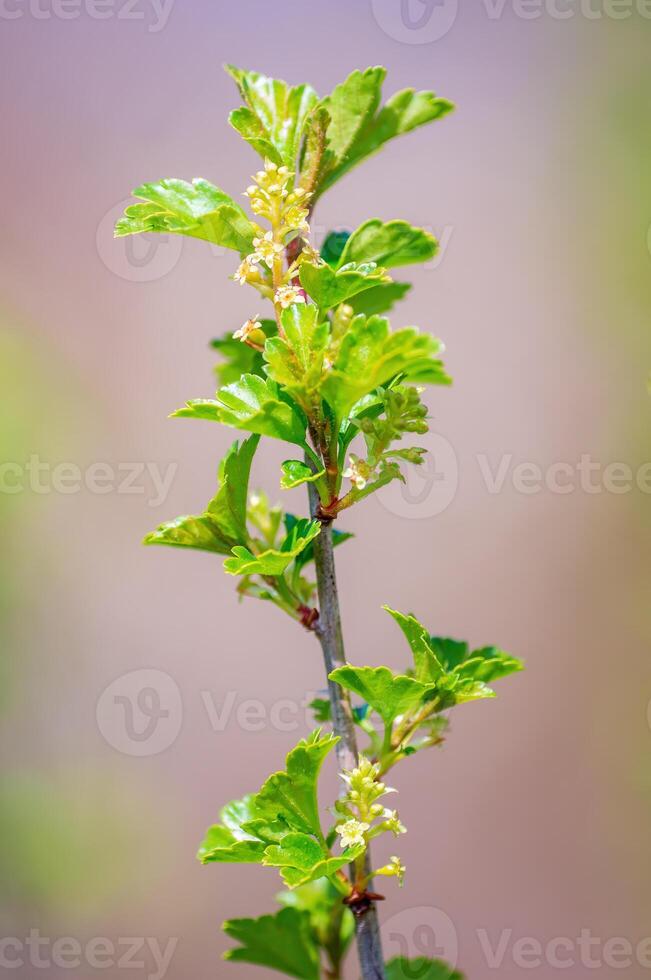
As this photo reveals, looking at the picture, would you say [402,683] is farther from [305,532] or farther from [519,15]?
[519,15]

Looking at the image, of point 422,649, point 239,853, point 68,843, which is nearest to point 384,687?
point 422,649

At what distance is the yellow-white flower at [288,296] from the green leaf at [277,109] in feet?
0.38

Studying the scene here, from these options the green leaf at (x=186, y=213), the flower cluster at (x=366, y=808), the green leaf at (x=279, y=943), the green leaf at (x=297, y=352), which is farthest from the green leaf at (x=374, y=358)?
the green leaf at (x=279, y=943)

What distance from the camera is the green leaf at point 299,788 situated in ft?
1.82

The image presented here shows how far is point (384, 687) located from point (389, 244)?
307 millimetres

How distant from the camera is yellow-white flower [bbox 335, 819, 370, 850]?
21.6 inches

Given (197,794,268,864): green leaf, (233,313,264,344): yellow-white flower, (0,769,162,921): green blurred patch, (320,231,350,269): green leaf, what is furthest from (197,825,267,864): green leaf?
(0,769,162,921): green blurred patch

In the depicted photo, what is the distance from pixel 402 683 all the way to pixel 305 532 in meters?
0.12

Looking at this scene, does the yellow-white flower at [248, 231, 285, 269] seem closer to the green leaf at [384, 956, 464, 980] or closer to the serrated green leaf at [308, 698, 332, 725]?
the serrated green leaf at [308, 698, 332, 725]

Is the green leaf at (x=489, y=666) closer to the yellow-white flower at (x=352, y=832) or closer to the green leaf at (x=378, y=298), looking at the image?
the yellow-white flower at (x=352, y=832)

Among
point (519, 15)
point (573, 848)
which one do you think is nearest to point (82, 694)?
point (573, 848)

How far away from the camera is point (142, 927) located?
6.28ft

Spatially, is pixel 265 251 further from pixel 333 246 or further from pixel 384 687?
pixel 384 687

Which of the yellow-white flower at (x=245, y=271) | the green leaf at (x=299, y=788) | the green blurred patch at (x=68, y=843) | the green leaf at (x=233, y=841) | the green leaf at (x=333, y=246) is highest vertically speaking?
the green leaf at (x=333, y=246)
